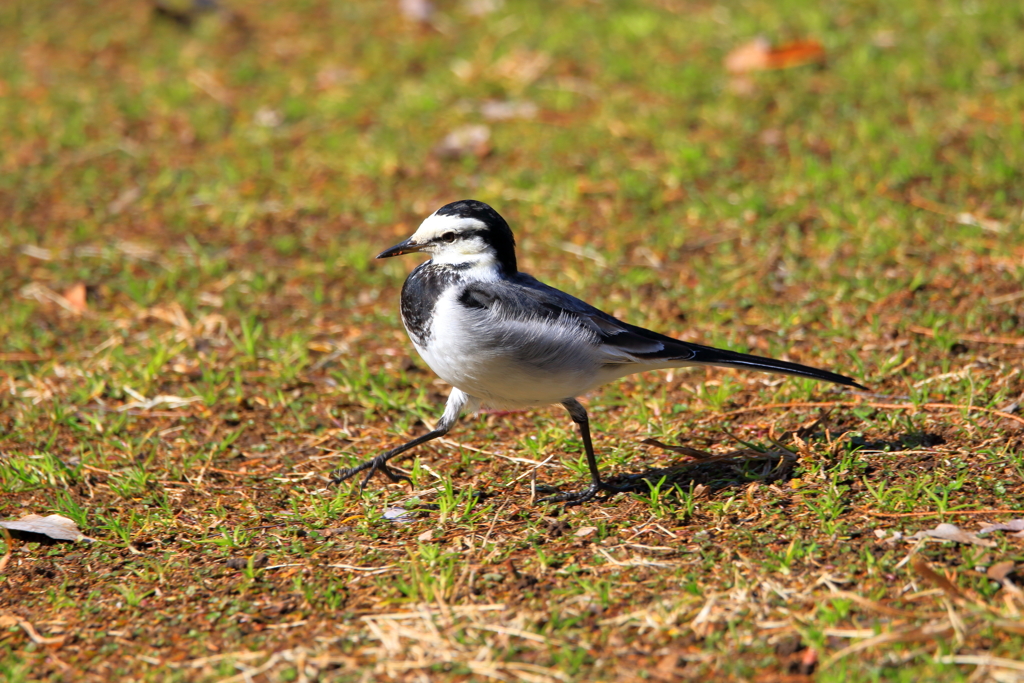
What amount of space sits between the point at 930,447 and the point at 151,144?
5.87 m

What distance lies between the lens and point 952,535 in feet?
10.7

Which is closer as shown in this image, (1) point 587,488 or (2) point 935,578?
(2) point 935,578

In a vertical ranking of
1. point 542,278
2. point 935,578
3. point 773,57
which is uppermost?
point 773,57

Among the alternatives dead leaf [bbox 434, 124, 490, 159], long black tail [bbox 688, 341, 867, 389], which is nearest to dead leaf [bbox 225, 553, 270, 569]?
long black tail [bbox 688, 341, 867, 389]

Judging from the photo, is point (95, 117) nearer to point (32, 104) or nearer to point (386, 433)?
point (32, 104)

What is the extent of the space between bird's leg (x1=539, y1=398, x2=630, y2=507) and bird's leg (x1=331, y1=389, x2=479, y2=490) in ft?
1.28

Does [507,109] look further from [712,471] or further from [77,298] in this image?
[712,471]

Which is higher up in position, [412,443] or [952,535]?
[952,535]

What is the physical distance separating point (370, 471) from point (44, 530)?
3.84 ft

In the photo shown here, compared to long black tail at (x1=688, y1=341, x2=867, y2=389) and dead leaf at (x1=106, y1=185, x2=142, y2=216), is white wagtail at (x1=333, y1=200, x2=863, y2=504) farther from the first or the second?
dead leaf at (x1=106, y1=185, x2=142, y2=216)

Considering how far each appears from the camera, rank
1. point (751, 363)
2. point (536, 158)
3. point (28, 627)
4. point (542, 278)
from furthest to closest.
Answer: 1. point (536, 158)
2. point (542, 278)
3. point (751, 363)
4. point (28, 627)

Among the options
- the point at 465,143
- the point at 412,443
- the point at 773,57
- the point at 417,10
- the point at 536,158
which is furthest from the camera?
the point at 417,10

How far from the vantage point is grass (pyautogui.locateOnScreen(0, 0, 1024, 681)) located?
10.1ft

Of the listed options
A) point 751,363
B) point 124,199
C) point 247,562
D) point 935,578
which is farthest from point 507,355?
point 124,199
